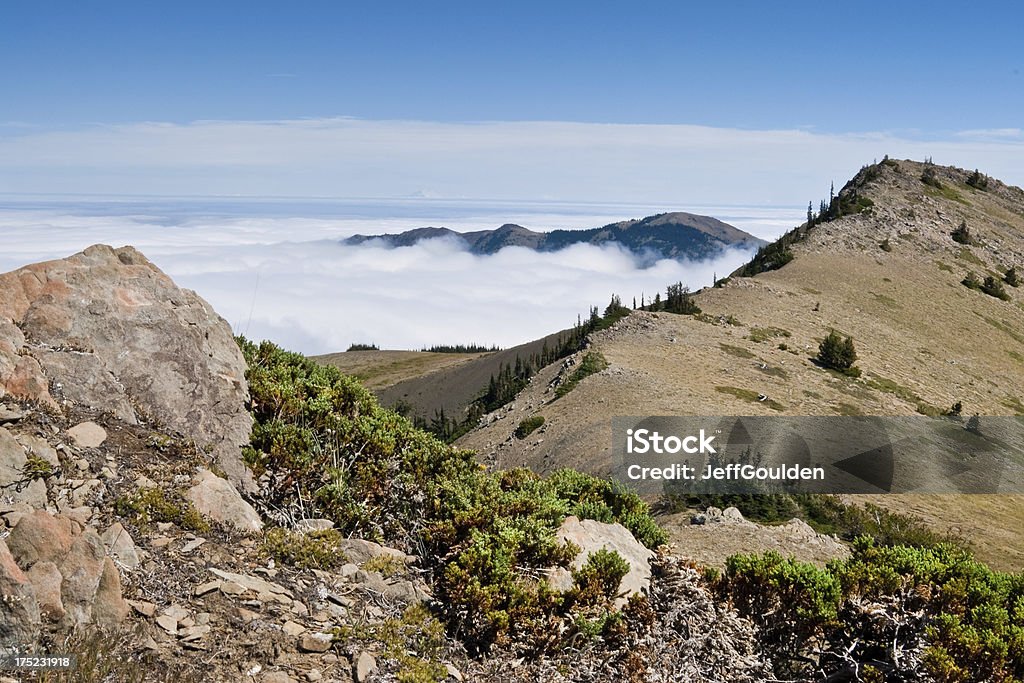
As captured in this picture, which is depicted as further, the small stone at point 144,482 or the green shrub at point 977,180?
the green shrub at point 977,180

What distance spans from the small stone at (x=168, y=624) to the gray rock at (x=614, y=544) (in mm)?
4279

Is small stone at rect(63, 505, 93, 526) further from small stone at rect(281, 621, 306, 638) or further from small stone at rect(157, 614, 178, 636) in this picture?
small stone at rect(281, 621, 306, 638)

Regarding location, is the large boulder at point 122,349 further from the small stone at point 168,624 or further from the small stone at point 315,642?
the small stone at point 315,642

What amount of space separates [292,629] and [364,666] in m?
0.79

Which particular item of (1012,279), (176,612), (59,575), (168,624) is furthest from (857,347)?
(59,575)

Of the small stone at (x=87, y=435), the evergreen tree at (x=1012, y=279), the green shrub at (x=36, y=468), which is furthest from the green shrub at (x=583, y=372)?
the evergreen tree at (x=1012, y=279)

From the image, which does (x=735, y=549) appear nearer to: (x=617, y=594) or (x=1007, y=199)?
(x=617, y=594)

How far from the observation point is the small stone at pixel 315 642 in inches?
235

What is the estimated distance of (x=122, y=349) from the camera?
29.0ft

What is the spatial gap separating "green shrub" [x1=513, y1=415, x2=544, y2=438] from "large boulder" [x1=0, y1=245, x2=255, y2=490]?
19.6m

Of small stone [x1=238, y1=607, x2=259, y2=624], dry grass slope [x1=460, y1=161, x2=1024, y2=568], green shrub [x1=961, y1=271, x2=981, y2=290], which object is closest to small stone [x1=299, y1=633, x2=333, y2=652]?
small stone [x1=238, y1=607, x2=259, y2=624]

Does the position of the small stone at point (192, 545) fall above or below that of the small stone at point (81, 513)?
below

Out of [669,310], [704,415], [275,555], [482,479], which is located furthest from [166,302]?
[669,310]

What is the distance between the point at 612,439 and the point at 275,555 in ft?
59.4
